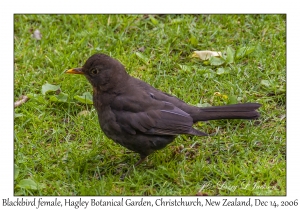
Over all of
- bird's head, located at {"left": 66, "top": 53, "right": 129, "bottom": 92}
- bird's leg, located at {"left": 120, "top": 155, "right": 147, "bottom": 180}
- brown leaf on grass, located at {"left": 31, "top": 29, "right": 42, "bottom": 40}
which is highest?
brown leaf on grass, located at {"left": 31, "top": 29, "right": 42, "bottom": 40}

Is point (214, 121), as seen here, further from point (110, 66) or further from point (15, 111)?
point (15, 111)

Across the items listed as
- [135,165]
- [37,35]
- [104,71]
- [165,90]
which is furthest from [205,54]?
[37,35]

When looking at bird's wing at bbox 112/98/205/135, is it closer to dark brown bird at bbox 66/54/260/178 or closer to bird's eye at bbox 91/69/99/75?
dark brown bird at bbox 66/54/260/178

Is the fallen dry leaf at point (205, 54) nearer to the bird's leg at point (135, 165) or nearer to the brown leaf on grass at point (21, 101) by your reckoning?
the bird's leg at point (135, 165)

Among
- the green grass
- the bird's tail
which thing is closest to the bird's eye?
the green grass

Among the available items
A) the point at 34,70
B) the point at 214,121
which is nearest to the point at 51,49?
the point at 34,70

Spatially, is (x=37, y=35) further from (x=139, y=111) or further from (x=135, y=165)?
(x=135, y=165)
